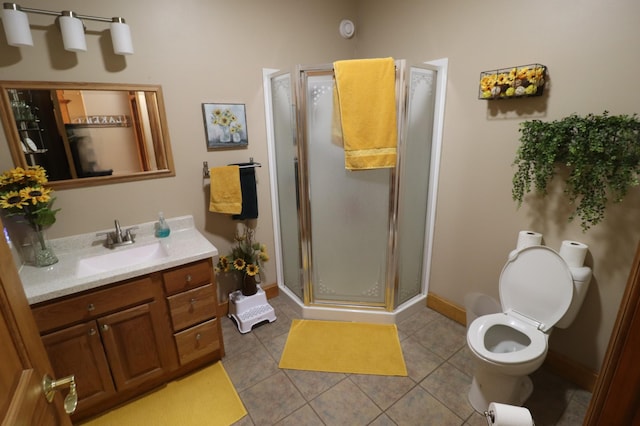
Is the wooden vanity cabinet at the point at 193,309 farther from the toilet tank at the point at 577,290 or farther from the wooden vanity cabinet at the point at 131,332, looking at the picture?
the toilet tank at the point at 577,290

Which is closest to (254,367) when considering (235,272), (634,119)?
(235,272)

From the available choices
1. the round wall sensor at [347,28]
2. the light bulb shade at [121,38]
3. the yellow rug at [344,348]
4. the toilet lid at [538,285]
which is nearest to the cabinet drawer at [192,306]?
the yellow rug at [344,348]

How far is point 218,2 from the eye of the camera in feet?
6.66

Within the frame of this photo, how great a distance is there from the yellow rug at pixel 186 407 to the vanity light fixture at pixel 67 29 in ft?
6.41

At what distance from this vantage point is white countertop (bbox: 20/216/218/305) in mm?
1445

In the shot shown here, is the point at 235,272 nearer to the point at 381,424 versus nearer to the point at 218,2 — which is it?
the point at 381,424

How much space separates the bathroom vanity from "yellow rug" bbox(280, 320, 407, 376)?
539 mm

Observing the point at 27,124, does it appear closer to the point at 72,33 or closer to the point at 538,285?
the point at 72,33

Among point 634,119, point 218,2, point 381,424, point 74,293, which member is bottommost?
point 381,424

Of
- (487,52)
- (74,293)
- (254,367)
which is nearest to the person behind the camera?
(74,293)

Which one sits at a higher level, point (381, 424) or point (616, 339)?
point (616, 339)

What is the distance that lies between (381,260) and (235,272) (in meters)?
1.18

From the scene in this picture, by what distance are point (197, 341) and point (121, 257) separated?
26.9 inches

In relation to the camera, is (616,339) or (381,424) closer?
(616,339)
